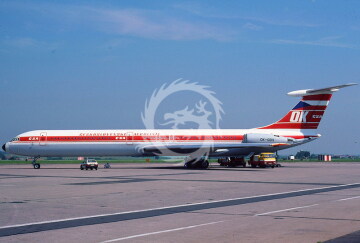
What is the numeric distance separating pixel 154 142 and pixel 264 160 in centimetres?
1238

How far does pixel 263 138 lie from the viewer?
4841 cm

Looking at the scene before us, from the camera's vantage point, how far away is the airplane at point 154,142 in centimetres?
4788

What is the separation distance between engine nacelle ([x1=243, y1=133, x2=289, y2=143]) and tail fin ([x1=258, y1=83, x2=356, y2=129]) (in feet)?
11.2

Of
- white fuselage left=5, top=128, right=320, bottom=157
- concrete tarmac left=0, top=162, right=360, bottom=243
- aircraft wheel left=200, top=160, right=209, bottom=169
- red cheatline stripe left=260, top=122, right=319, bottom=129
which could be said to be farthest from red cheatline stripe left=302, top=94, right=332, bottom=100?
concrete tarmac left=0, top=162, right=360, bottom=243

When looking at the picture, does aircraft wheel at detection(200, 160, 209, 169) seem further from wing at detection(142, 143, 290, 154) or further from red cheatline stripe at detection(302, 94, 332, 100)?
red cheatline stripe at detection(302, 94, 332, 100)

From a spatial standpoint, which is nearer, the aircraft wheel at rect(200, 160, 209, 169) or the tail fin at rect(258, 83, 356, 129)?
the aircraft wheel at rect(200, 160, 209, 169)

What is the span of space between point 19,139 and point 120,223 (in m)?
41.0

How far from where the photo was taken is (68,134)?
48.7m

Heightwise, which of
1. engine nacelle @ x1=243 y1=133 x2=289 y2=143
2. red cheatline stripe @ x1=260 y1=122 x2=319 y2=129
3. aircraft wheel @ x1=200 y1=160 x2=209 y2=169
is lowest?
aircraft wheel @ x1=200 y1=160 x2=209 y2=169

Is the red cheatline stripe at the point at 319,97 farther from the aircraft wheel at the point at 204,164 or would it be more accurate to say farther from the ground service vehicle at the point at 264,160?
the aircraft wheel at the point at 204,164

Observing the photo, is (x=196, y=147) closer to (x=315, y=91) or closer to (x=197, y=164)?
(x=197, y=164)

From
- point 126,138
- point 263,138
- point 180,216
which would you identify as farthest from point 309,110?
point 180,216

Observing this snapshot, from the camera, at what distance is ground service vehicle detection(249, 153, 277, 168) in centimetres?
5053

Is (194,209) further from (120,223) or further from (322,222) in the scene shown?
(322,222)
